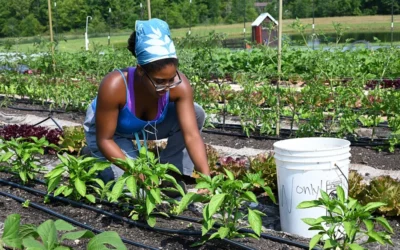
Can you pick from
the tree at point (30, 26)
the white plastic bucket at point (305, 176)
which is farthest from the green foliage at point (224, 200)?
the tree at point (30, 26)

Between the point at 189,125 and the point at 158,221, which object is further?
the point at 189,125

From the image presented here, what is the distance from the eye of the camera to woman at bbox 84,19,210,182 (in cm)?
352

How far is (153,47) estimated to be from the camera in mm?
3525

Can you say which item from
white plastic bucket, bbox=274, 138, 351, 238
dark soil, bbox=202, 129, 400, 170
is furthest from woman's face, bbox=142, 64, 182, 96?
dark soil, bbox=202, 129, 400, 170

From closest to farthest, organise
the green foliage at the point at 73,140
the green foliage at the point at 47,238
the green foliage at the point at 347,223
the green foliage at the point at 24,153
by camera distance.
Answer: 1. the green foliage at the point at 47,238
2. the green foliage at the point at 347,223
3. the green foliage at the point at 24,153
4. the green foliage at the point at 73,140

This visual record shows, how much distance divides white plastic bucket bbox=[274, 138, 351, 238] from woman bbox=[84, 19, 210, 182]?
482mm

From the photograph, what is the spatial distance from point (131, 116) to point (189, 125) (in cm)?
39

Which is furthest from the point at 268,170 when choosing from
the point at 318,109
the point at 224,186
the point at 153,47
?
the point at 318,109

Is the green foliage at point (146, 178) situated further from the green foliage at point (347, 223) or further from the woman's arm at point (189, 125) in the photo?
the green foliage at point (347, 223)

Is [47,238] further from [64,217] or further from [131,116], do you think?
[131,116]

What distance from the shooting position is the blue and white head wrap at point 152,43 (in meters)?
3.51

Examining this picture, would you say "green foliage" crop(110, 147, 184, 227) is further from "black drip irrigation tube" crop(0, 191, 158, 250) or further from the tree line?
the tree line

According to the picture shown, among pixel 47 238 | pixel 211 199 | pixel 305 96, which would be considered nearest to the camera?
pixel 47 238

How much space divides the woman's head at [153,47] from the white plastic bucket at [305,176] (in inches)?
30.7
